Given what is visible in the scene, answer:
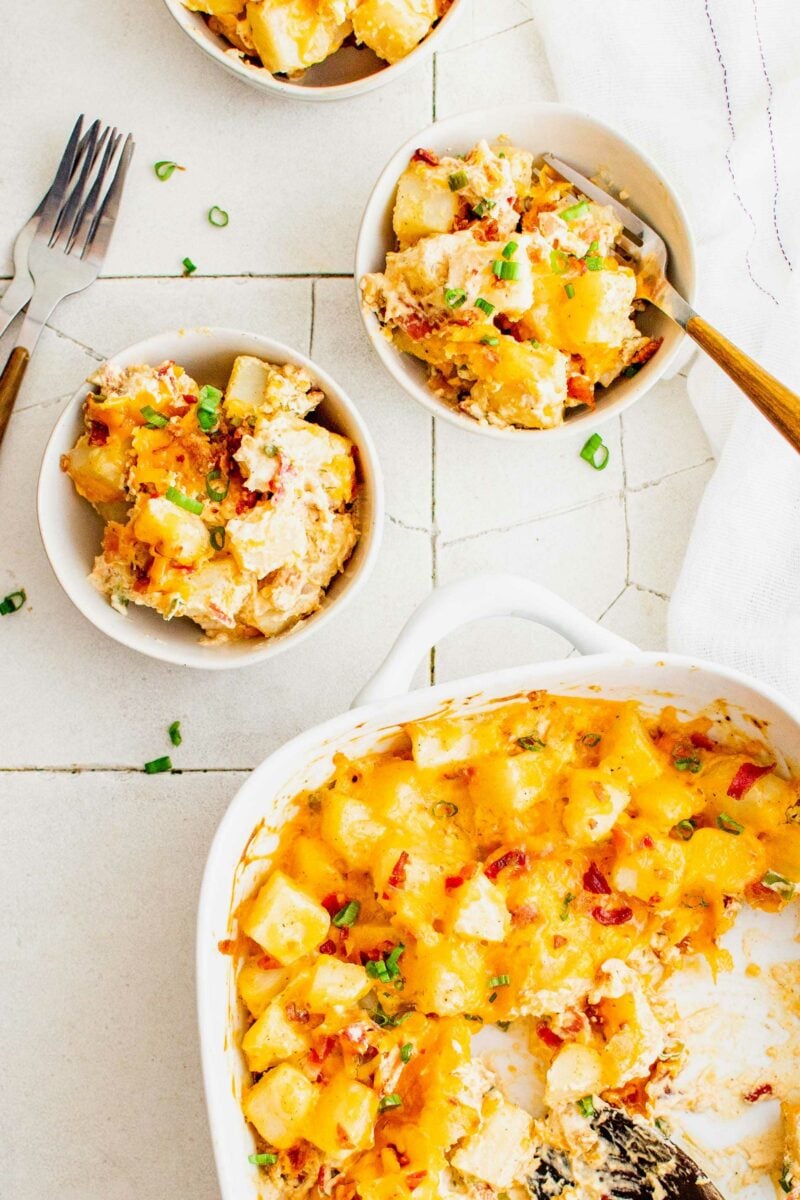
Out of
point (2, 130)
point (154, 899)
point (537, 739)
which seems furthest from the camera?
point (2, 130)

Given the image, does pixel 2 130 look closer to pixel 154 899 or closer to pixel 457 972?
pixel 154 899

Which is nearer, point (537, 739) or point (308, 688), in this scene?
point (537, 739)

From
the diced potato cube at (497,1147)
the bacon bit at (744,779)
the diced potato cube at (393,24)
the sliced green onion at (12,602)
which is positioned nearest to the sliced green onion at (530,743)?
the bacon bit at (744,779)

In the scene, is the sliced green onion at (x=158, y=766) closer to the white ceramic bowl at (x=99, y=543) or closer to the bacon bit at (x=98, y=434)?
the white ceramic bowl at (x=99, y=543)

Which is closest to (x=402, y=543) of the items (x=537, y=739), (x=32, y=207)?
(x=537, y=739)

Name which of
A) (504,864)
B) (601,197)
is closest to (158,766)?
(504,864)

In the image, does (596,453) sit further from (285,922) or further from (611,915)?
(285,922)
